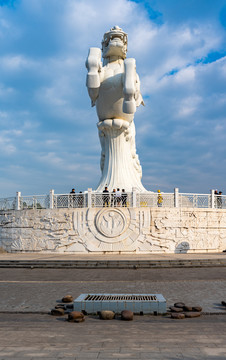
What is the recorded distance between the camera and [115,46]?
1628cm

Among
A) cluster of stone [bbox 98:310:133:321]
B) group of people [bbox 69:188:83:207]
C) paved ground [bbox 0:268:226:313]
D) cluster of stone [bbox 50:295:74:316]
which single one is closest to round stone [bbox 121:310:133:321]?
cluster of stone [bbox 98:310:133:321]

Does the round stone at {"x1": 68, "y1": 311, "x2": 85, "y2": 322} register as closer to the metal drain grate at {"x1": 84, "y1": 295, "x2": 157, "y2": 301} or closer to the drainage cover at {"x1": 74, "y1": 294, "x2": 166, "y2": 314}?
the drainage cover at {"x1": 74, "y1": 294, "x2": 166, "y2": 314}

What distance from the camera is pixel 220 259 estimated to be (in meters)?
10.5

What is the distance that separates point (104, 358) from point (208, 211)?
10.8 m

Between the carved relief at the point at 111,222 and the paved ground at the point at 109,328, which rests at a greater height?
the carved relief at the point at 111,222

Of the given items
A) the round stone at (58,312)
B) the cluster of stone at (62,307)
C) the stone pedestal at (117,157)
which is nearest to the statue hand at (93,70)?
the stone pedestal at (117,157)

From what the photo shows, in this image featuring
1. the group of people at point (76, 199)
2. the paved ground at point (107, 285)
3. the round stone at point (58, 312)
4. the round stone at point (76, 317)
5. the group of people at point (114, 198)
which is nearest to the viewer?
the round stone at point (76, 317)

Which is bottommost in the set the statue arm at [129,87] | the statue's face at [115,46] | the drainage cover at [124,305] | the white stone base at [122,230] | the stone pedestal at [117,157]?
the drainage cover at [124,305]

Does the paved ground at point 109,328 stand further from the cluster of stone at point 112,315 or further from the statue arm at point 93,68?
the statue arm at point 93,68

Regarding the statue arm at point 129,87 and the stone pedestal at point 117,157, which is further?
the stone pedestal at point 117,157

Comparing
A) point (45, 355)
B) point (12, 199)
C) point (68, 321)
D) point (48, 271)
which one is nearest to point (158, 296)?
point (68, 321)

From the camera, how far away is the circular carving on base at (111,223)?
12.4 metres

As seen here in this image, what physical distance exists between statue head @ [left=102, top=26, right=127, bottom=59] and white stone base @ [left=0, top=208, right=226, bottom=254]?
26.6 feet

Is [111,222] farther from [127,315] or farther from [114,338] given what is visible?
[114,338]
